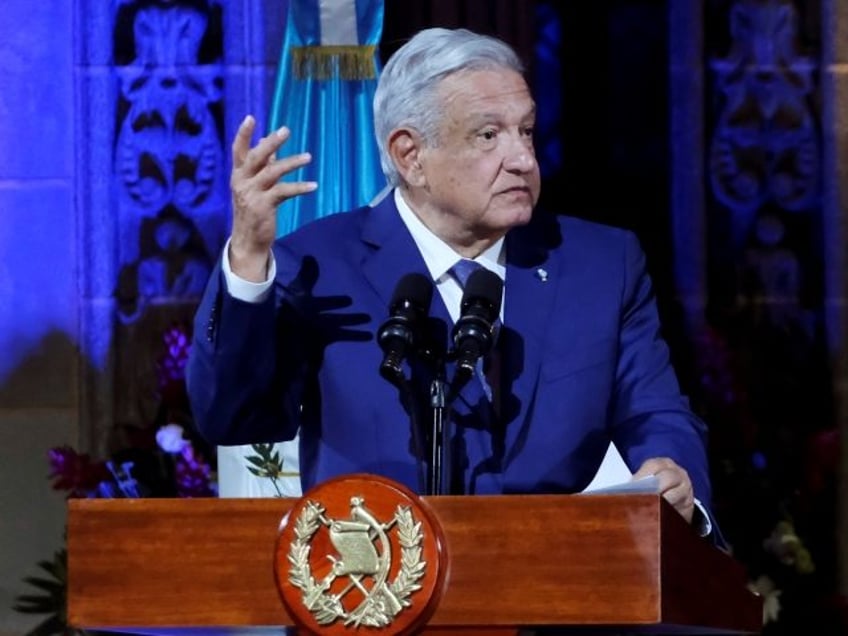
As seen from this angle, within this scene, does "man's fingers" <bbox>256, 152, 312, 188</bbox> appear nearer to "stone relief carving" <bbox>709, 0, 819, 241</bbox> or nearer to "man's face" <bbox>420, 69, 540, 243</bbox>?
"man's face" <bbox>420, 69, 540, 243</bbox>

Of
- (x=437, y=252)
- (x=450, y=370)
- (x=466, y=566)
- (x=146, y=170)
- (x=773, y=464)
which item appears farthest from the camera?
(x=146, y=170)

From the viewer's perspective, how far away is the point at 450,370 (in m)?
2.94

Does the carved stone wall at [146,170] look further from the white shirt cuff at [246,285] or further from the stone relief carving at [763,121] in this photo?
the white shirt cuff at [246,285]

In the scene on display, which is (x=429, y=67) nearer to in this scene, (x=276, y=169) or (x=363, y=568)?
(x=276, y=169)

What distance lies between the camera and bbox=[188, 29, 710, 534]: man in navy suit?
112 inches

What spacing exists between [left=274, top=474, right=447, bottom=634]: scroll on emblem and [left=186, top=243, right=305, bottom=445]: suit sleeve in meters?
0.50

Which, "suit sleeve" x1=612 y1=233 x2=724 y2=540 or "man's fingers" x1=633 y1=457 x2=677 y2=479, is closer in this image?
"man's fingers" x1=633 y1=457 x2=677 y2=479

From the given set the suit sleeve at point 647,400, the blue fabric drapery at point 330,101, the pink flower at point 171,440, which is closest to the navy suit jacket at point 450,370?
the suit sleeve at point 647,400

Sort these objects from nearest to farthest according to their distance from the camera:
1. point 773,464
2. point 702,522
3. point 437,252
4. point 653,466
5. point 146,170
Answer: point 653,466, point 702,522, point 437,252, point 773,464, point 146,170

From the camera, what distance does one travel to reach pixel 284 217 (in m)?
4.82

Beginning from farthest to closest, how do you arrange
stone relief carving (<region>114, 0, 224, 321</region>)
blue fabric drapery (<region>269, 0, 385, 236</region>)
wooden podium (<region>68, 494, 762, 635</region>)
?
stone relief carving (<region>114, 0, 224, 321</region>), blue fabric drapery (<region>269, 0, 385, 236</region>), wooden podium (<region>68, 494, 762, 635</region>)

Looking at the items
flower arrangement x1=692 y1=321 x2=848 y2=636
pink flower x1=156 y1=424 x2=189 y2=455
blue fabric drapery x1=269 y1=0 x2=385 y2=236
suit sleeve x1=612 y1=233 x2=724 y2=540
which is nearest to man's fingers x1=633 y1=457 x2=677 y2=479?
suit sleeve x1=612 y1=233 x2=724 y2=540

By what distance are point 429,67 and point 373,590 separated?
39.1 inches

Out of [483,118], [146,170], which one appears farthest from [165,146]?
[483,118]
